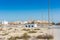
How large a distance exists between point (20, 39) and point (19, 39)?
0.36 feet

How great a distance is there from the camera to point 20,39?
18.2 metres

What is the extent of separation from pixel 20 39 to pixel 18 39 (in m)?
A: 0.25

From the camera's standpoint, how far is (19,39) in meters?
18.2

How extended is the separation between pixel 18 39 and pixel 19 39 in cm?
16

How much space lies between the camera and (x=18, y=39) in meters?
18.3
